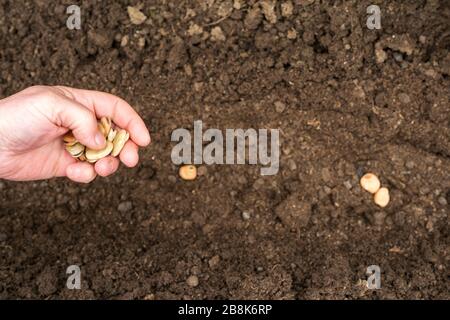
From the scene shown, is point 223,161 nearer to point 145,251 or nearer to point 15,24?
point 145,251

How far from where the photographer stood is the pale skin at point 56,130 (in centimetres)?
182

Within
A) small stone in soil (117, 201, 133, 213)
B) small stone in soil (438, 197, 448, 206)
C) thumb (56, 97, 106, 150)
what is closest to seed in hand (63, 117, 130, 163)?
thumb (56, 97, 106, 150)

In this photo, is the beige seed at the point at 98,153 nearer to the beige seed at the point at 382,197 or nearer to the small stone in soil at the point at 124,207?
the small stone in soil at the point at 124,207

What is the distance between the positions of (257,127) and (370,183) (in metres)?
0.49

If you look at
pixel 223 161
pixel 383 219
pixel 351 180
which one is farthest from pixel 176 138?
pixel 383 219

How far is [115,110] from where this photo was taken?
2.02 meters

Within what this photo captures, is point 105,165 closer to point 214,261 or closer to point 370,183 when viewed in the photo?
point 214,261

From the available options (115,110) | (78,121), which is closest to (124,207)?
(115,110)

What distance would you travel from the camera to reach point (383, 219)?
2.37 metres

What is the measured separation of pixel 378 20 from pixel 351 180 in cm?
66

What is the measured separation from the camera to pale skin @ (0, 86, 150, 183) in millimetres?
1817

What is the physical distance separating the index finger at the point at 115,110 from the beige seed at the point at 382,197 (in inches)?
37.0

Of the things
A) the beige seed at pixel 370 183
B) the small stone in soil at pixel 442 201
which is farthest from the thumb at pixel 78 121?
the small stone in soil at pixel 442 201

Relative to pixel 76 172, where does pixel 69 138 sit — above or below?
above
